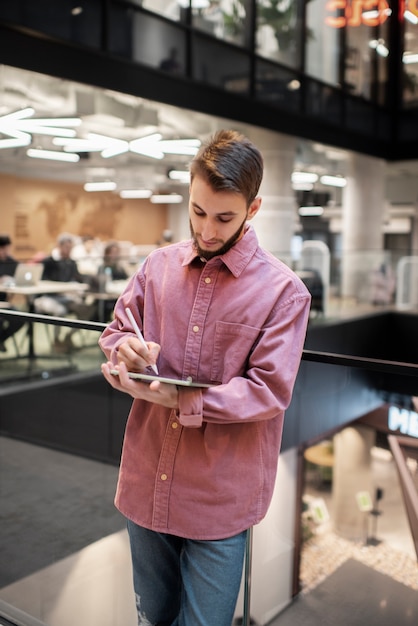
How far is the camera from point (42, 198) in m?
11.3

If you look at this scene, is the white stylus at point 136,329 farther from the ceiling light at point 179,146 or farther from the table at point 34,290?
the ceiling light at point 179,146

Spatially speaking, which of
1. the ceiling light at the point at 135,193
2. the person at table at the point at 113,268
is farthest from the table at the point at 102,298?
the ceiling light at the point at 135,193

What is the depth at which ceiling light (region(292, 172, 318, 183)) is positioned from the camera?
13.4 m

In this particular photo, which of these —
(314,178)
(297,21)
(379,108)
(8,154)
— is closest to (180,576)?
(8,154)

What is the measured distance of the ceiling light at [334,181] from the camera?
49.1 feet

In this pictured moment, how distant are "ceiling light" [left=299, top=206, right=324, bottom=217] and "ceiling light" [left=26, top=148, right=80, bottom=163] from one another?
20.5 feet

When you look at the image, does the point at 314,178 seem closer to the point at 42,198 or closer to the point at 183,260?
the point at 42,198

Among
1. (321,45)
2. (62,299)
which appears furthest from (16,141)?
(321,45)

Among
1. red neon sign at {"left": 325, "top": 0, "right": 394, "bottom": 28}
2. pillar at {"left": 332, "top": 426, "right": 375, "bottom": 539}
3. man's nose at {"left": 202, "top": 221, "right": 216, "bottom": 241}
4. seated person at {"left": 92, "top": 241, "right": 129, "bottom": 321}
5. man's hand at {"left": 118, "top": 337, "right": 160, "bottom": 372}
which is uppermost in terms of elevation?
red neon sign at {"left": 325, "top": 0, "right": 394, "bottom": 28}

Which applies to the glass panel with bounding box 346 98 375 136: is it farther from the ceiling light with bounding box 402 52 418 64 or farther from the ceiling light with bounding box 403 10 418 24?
the ceiling light with bounding box 403 10 418 24

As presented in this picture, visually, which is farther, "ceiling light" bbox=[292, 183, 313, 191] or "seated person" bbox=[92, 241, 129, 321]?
"ceiling light" bbox=[292, 183, 313, 191]

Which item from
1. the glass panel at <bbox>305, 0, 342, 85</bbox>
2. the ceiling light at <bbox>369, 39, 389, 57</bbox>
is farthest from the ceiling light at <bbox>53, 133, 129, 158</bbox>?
the ceiling light at <bbox>369, 39, 389, 57</bbox>

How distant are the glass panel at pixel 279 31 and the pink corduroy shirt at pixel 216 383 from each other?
10501 millimetres

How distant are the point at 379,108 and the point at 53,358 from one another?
11.0m
